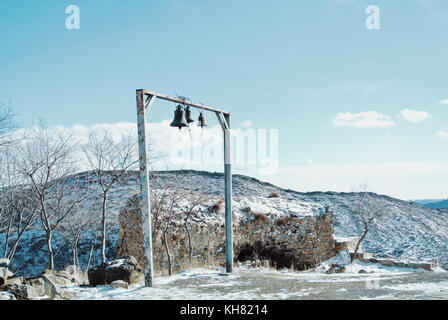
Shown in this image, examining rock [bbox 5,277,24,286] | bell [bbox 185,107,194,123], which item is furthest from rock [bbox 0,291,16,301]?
bell [bbox 185,107,194,123]

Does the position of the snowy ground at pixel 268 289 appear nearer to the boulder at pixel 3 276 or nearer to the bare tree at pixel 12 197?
the boulder at pixel 3 276

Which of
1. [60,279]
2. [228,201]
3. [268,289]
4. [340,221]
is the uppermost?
[228,201]

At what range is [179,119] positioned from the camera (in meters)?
7.12

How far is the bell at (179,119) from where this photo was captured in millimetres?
7099

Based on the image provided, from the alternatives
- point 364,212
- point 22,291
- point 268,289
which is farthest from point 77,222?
point 364,212

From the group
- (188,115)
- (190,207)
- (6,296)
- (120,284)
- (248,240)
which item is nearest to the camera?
(6,296)

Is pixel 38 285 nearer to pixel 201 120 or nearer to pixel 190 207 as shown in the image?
pixel 201 120

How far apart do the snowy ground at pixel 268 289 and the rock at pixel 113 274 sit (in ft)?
1.07

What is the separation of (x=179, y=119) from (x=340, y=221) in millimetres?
21848

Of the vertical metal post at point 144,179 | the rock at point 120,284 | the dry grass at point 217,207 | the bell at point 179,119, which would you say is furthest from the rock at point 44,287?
the dry grass at point 217,207

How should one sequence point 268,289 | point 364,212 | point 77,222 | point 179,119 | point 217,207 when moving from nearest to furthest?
1. point 268,289
2. point 179,119
3. point 217,207
4. point 77,222
5. point 364,212

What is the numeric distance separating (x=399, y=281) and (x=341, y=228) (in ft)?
60.6

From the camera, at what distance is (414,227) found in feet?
88.9
